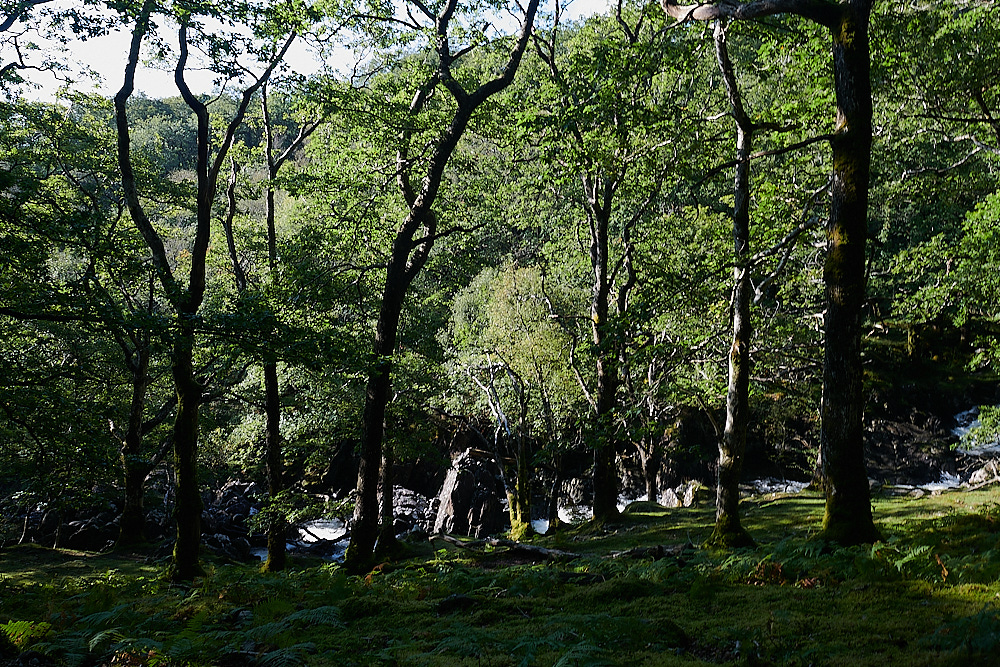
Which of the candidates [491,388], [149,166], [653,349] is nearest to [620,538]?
[653,349]

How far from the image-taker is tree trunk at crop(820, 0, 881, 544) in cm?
652

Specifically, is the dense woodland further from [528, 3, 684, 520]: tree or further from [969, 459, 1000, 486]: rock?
[969, 459, 1000, 486]: rock

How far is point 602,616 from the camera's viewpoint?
14.9 ft

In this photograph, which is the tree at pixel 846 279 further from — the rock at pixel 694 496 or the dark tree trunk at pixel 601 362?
the rock at pixel 694 496

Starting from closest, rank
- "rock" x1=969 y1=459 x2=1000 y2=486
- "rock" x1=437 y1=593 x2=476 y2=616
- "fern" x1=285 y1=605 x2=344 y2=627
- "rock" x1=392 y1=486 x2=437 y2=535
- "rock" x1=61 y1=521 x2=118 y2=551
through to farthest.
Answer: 1. "fern" x1=285 y1=605 x2=344 y2=627
2. "rock" x1=437 y1=593 x2=476 y2=616
3. "rock" x1=969 y1=459 x2=1000 y2=486
4. "rock" x1=61 y1=521 x2=118 y2=551
5. "rock" x1=392 y1=486 x2=437 y2=535

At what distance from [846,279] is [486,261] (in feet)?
38.2

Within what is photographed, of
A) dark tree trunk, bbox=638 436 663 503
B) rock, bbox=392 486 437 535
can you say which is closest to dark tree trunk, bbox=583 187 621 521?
dark tree trunk, bbox=638 436 663 503

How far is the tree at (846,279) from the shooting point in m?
6.53

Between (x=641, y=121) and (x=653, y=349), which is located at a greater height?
(x=641, y=121)

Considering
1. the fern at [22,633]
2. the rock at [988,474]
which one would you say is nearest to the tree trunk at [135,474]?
the fern at [22,633]

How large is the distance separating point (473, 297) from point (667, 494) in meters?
12.9

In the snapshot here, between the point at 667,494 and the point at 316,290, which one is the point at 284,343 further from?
the point at 667,494

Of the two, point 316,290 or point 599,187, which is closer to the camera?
point 316,290

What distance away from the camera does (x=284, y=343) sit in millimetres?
9453
